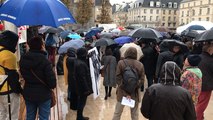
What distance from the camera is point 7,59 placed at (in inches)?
201

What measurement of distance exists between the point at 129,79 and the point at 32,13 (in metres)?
2.14

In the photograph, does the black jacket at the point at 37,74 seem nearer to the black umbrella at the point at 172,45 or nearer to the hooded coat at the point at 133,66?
the hooded coat at the point at 133,66

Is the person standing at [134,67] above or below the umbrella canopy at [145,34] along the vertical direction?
below

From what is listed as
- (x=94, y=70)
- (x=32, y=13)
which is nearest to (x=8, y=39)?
(x=32, y=13)

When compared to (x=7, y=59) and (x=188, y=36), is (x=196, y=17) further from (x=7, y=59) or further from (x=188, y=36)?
(x=7, y=59)

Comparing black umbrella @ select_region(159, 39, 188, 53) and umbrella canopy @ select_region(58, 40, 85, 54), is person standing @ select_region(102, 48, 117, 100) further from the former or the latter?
black umbrella @ select_region(159, 39, 188, 53)

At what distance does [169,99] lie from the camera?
366 centimetres

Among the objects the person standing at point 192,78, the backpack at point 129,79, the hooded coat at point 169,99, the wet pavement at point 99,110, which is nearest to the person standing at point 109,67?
the wet pavement at point 99,110

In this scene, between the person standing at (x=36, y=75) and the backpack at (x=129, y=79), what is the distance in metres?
1.41

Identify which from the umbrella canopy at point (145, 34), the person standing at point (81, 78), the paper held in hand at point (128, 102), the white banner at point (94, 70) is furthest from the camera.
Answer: the umbrella canopy at point (145, 34)

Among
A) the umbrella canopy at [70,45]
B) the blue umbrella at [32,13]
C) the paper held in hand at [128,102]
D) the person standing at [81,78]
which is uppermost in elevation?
the blue umbrella at [32,13]

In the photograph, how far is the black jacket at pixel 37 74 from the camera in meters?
4.84

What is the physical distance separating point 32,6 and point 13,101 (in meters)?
1.77

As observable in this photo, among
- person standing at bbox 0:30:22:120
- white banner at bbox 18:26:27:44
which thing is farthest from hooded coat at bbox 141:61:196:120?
white banner at bbox 18:26:27:44
